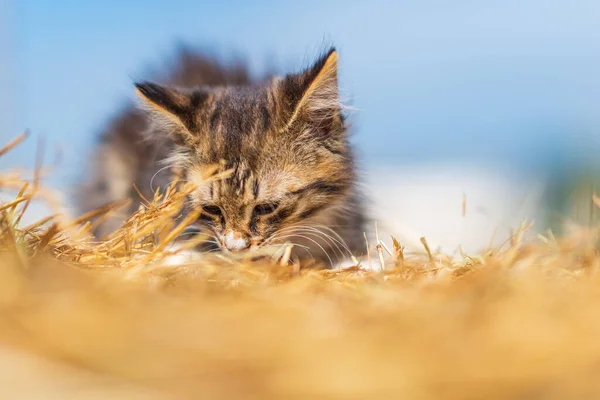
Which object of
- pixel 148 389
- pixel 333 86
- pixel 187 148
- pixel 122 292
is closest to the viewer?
pixel 148 389

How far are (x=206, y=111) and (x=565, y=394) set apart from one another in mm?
1432

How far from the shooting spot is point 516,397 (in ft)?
1.86

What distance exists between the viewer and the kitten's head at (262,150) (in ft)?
5.23

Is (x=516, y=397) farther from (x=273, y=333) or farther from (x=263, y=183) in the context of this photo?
(x=263, y=183)

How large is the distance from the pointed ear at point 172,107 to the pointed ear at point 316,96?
0.31 metres

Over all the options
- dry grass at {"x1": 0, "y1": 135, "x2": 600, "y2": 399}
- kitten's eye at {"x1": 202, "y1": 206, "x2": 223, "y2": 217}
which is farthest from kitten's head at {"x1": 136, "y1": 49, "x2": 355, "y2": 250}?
dry grass at {"x1": 0, "y1": 135, "x2": 600, "y2": 399}

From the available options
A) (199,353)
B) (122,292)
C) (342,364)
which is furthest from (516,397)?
(122,292)

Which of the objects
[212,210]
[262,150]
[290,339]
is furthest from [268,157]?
[290,339]

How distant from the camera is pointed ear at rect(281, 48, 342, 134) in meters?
1.54

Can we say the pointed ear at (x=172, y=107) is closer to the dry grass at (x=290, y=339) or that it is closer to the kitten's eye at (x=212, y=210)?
the kitten's eye at (x=212, y=210)

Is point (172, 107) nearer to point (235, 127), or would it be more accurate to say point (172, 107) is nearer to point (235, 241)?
point (235, 127)

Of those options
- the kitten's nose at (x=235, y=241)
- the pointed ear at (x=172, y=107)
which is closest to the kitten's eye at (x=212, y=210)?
the kitten's nose at (x=235, y=241)

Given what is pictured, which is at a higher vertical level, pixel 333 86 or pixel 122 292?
pixel 333 86

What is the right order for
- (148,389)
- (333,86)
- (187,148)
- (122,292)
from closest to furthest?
(148,389) < (122,292) < (333,86) < (187,148)
